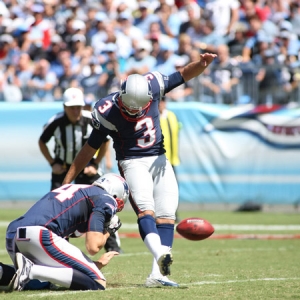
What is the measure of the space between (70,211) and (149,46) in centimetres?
985

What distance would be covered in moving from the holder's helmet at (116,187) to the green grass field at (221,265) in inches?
28.4

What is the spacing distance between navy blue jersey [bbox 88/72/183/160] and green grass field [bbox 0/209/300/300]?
1.18 metres

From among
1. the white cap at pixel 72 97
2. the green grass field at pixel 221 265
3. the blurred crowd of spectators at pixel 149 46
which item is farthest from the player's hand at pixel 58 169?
the blurred crowd of spectators at pixel 149 46

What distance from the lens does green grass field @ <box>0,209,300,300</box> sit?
226 inches

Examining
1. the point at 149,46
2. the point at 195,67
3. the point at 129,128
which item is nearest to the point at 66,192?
the point at 129,128

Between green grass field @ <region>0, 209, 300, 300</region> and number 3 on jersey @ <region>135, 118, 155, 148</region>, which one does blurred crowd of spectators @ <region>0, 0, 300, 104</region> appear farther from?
number 3 on jersey @ <region>135, 118, 155, 148</region>

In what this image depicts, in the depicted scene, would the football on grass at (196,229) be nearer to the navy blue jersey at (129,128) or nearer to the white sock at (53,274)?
the navy blue jersey at (129,128)

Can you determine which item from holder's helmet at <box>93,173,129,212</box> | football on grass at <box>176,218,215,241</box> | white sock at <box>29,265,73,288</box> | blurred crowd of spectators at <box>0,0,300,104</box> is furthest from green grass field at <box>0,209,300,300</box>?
blurred crowd of spectators at <box>0,0,300,104</box>

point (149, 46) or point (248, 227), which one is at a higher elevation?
point (149, 46)

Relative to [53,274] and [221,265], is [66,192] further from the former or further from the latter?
[221,265]

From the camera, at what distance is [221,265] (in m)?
7.80

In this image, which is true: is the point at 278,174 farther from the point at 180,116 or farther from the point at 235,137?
the point at 180,116

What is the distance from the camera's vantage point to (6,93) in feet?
48.8

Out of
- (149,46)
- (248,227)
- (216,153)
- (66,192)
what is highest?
(149,46)
